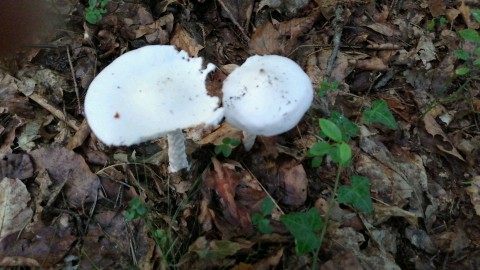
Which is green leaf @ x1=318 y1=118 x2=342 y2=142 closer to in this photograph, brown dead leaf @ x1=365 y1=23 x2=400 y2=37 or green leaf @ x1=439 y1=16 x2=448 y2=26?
brown dead leaf @ x1=365 y1=23 x2=400 y2=37

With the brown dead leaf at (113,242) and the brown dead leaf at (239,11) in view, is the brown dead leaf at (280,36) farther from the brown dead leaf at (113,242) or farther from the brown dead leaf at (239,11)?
the brown dead leaf at (113,242)

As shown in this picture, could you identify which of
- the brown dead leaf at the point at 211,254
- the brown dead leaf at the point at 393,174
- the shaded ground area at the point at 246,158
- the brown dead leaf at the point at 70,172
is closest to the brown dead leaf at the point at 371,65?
the shaded ground area at the point at 246,158

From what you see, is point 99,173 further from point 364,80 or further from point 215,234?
point 364,80

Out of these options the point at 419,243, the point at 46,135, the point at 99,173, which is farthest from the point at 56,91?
the point at 419,243

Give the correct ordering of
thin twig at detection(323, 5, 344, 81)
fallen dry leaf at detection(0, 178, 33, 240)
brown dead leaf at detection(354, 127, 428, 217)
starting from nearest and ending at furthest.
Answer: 1. fallen dry leaf at detection(0, 178, 33, 240)
2. brown dead leaf at detection(354, 127, 428, 217)
3. thin twig at detection(323, 5, 344, 81)

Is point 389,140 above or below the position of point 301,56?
below

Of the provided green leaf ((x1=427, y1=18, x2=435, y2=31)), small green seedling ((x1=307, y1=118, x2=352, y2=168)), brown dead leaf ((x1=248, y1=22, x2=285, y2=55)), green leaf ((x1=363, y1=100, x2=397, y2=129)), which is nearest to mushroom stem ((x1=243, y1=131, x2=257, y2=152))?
small green seedling ((x1=307, y1=118, x2=352, y2=168))
